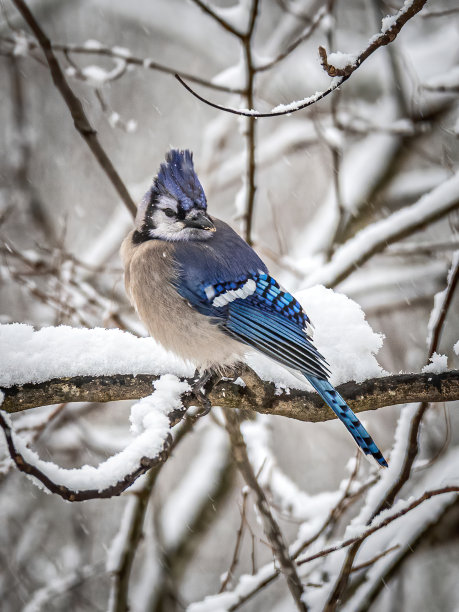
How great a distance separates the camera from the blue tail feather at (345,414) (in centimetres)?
195

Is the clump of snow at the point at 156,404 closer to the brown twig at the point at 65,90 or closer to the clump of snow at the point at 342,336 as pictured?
the clump of snow at the point at 342,336

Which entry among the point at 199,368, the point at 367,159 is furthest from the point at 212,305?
the point at 367,159

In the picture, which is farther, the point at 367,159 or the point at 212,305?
the point at 367,159

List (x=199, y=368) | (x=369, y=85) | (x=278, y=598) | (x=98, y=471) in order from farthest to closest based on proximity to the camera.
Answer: (x=369, y=85)
(x=278, y=598)
(x=199, y=368)
(x=98, y=471)

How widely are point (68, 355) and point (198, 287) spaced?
0.66 metres

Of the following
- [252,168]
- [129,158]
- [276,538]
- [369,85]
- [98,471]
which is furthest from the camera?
[129,158]

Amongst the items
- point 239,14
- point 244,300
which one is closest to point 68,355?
point 244,300

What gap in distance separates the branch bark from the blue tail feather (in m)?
0.10

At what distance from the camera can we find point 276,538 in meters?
2.13

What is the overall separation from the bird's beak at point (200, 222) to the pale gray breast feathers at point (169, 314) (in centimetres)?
16

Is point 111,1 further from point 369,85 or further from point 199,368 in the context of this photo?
point 199,368

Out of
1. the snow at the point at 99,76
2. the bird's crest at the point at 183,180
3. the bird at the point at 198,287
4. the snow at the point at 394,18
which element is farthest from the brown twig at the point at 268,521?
the snow at the point at 99,76

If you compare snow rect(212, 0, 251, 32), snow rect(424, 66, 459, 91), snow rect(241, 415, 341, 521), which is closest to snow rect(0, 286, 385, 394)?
snow rect(241, 415, 341, 521)

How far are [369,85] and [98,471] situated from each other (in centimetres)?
424
